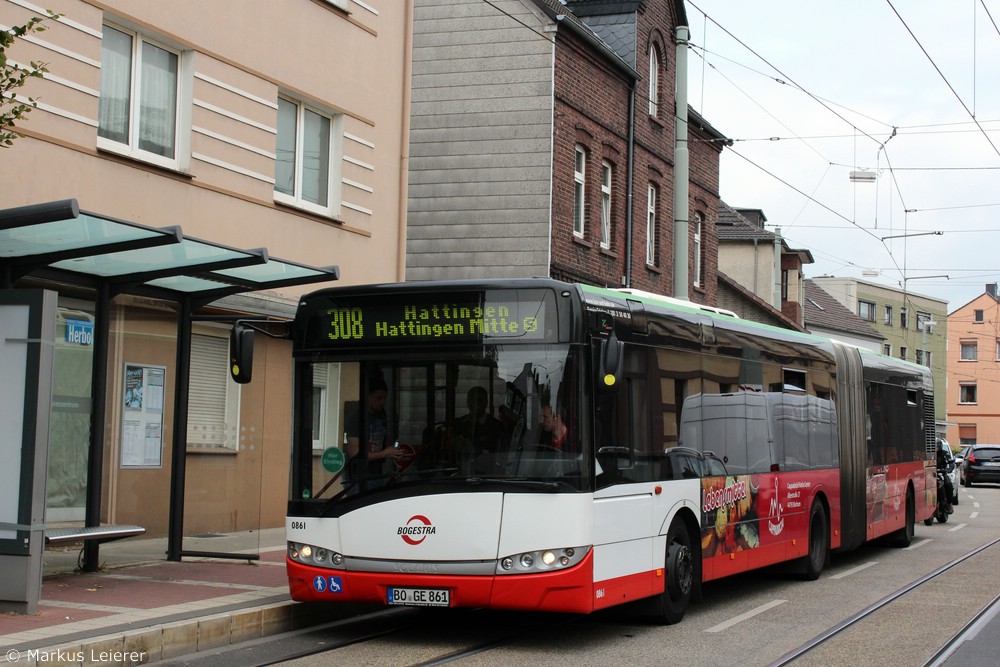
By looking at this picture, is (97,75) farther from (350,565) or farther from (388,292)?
(350,565)

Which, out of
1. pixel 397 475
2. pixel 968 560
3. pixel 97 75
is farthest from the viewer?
pixel 968 560

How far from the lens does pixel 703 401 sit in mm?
12289

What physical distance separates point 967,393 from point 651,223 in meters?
71.3

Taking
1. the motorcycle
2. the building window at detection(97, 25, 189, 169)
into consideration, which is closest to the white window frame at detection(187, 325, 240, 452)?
the building window at detection(97, 25, 189, 169)

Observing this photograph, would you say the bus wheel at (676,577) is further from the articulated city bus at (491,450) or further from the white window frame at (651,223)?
the white window frame at (651,223)

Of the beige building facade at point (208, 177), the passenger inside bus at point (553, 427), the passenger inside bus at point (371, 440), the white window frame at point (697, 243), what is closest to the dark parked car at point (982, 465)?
the white window frame at point (697, 243)

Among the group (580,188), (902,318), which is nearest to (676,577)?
(580,188)

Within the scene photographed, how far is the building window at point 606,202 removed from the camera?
28109 millimetres

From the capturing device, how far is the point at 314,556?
33.3ft

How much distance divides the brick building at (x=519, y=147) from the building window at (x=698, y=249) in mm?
6317

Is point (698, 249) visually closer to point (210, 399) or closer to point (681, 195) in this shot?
point (681, 195)

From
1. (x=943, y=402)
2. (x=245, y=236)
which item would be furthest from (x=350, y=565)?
(x=943, y=402)

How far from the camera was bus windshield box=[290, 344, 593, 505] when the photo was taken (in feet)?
31.7

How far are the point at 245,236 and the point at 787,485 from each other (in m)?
7.50
